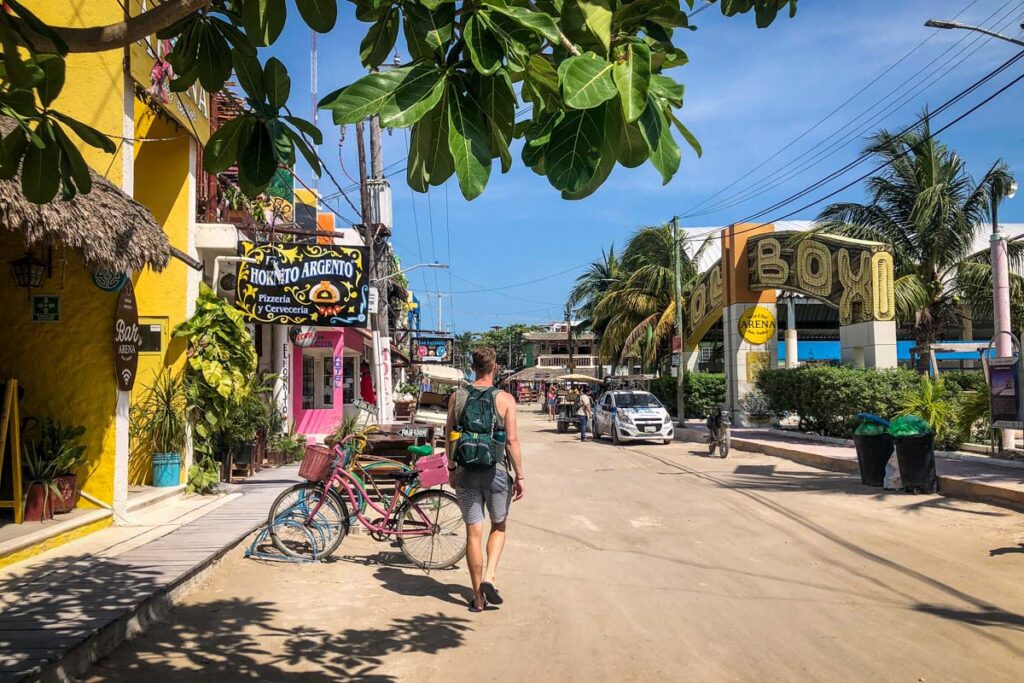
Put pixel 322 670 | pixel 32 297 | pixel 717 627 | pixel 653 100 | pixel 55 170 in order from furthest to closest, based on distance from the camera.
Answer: pixel 32 297 < pixel 717 627 < pixel 322 670 < pixel 55 170 < pixel 653 100

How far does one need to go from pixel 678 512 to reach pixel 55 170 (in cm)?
801

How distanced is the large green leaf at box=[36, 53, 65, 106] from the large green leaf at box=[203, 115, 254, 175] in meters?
0.97

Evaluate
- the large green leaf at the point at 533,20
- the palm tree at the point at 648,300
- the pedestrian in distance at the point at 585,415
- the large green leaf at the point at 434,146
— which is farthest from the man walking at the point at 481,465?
the palm tree at the point at 648,300

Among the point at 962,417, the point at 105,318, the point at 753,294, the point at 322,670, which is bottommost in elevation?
the point at 322,670

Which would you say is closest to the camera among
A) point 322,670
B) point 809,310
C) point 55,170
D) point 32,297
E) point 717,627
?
point 55,170

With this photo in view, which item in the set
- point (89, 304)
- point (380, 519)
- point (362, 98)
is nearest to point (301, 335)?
point (89, 304)

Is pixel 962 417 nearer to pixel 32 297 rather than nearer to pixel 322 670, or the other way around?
pixel 322 670

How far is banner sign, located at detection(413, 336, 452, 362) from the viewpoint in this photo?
55812 millimetres

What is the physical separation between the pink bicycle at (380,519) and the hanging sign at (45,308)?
335 cm

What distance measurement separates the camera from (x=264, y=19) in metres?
3.04

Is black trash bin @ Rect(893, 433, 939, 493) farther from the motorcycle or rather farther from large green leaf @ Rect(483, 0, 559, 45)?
large green leaf @ Rect(483, 0, 559, 45)

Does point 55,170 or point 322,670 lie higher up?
point 55,170

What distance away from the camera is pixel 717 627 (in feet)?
16.5

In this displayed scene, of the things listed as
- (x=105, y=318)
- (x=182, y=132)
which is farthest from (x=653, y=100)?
(x=182, y=132)
